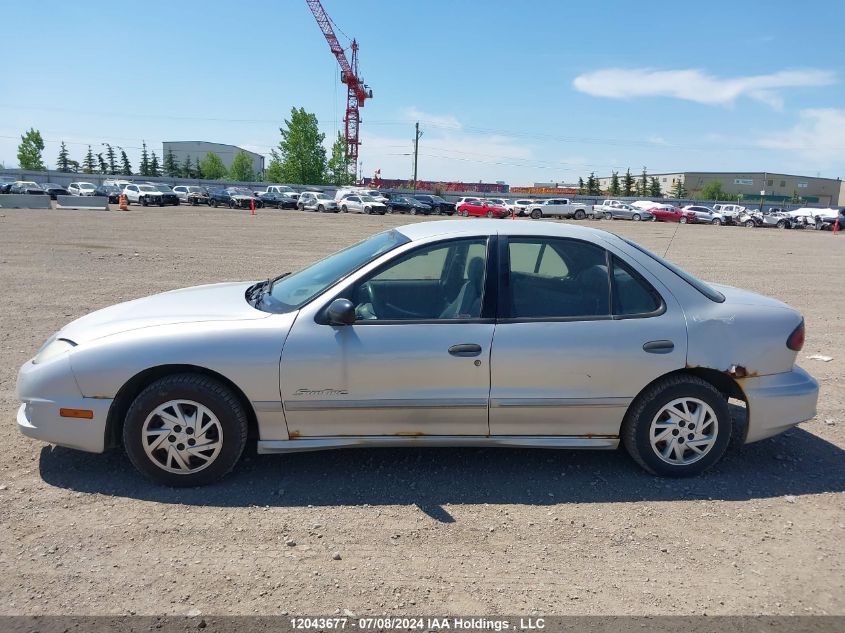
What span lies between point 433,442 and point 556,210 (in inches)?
2057

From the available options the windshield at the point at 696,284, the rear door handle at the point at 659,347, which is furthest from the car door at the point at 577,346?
the windshield at the point at 696,284

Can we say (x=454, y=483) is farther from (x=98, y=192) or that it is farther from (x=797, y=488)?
(x=98, y=192)

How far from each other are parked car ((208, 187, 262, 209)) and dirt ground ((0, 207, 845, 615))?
5084cm

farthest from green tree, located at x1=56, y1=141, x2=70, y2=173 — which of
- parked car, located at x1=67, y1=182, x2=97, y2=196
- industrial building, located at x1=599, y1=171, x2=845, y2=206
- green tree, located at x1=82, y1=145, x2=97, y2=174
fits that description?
industrial building, located at x1=599, y1=171, x2=845, y2=206

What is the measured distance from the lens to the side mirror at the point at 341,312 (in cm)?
363

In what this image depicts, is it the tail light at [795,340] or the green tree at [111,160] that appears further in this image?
the green tree at [111,160]

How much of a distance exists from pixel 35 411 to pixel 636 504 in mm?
3636

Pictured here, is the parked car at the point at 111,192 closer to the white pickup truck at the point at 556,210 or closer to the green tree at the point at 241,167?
the white pickup truck at the point at 556,210

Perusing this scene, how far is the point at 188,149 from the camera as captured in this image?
14325cm

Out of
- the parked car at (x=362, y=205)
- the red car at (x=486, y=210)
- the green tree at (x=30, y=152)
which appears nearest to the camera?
the red car at (x=486, y=210)

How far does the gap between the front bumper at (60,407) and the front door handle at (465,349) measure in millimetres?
2044

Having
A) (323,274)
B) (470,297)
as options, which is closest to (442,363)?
(470,297)

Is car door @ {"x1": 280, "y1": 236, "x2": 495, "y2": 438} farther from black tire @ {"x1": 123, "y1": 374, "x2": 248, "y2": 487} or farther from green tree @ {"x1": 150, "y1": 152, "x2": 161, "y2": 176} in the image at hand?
green tree @ {"x1": 150, "y1": 152, "x2": 161, "y2": 176}

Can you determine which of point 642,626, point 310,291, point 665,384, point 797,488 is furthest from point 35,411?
point 797,488
